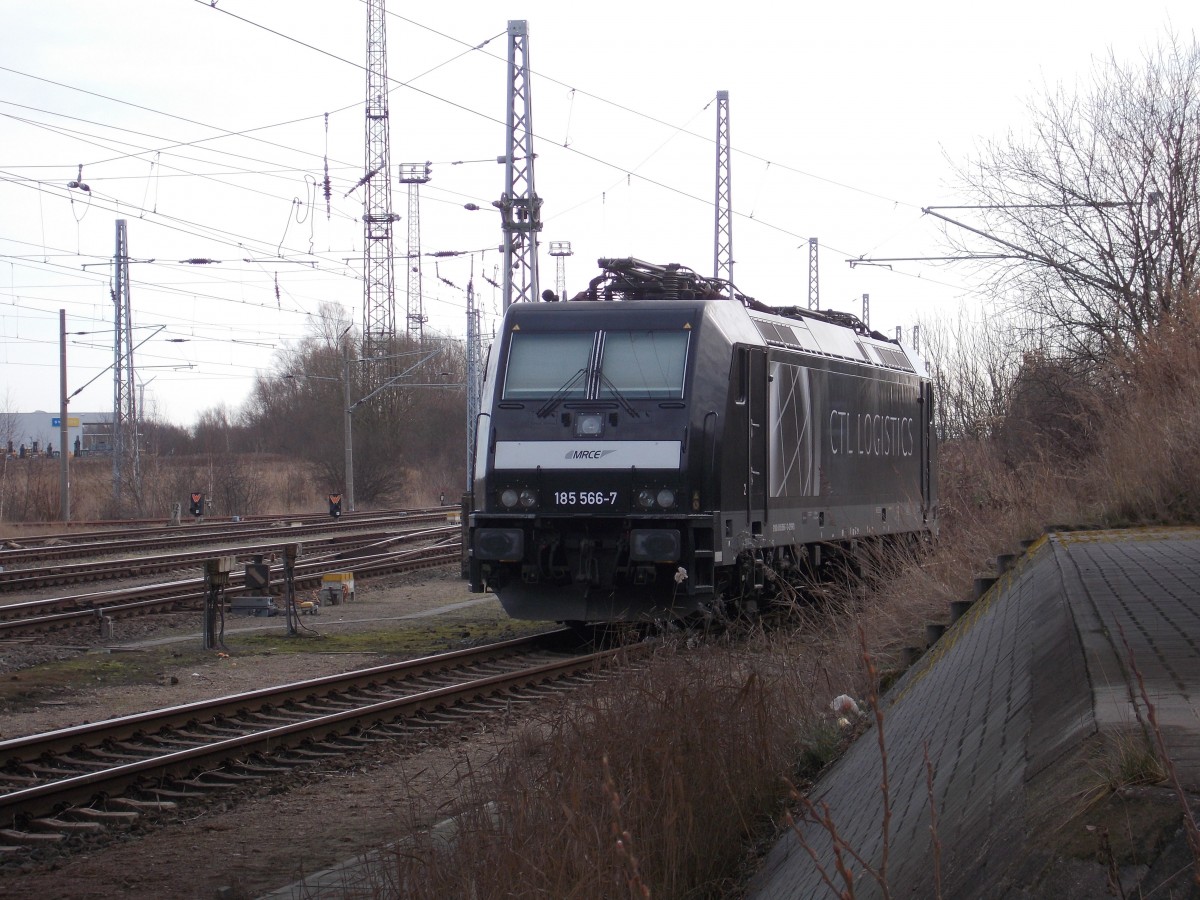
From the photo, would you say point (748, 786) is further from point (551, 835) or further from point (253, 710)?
point (253, 710)

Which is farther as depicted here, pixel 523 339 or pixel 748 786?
pixel 523 339

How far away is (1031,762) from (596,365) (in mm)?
9456

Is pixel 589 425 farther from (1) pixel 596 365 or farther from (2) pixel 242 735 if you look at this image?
(2) pixel 242 735

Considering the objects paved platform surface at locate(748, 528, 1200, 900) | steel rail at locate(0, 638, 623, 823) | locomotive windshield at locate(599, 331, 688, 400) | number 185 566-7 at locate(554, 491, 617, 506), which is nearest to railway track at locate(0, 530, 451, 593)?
number 185 566-7 at locate(554, 491, 617, 506)

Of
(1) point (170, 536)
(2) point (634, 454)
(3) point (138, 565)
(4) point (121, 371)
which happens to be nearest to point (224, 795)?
(2) point (634, 454)

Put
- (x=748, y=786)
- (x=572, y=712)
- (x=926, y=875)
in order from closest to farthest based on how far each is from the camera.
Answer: (x=926, y=875)
(x=748, y=786)
(x=572, y=712)

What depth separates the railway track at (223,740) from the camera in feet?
22.6

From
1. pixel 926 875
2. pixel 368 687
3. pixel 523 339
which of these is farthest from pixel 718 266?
pixel 926 875

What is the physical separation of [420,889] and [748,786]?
202cm

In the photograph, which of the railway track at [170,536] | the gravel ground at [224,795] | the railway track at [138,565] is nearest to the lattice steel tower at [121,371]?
the railway track at [170,536]

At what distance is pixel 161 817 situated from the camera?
22.9 ft

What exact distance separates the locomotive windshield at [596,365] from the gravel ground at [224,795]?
3191mm

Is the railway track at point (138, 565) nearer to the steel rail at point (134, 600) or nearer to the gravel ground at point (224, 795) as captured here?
the steel rail at point (134, 600)

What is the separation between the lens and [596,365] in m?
12.6
